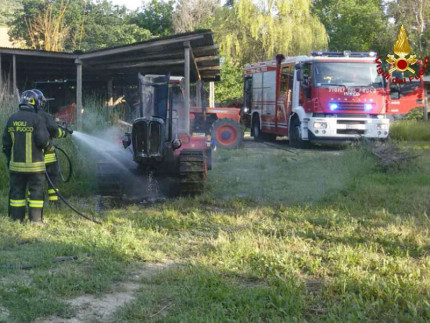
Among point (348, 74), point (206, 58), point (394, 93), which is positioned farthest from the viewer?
point (394, 93)

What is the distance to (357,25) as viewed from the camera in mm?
42781

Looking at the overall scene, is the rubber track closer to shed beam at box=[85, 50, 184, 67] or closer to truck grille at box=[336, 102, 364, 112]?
shed beam at box=[85, 50, 184, 67]

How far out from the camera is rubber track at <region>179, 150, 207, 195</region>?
Answer: 929 cm

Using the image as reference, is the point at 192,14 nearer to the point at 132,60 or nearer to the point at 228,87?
the point at 228,87

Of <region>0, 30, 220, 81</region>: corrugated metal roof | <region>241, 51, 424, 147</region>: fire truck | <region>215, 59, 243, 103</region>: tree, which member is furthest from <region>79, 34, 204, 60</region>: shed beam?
<region>215, 59, 243, 103</region>: tree

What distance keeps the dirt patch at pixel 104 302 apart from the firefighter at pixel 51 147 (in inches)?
121

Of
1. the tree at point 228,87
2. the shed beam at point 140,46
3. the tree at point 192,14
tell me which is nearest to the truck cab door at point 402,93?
the shed beam at point 140,46

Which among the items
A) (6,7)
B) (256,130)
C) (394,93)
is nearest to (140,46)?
(394,93)

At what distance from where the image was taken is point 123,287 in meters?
4.93

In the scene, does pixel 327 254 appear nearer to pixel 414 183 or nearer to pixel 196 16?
pixel 414 183

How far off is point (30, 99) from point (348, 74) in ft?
38.1

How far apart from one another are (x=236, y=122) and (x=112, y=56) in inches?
225

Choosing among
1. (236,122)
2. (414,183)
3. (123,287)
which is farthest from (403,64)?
(123,287)

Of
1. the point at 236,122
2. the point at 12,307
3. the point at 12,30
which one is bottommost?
the point at 12,307
